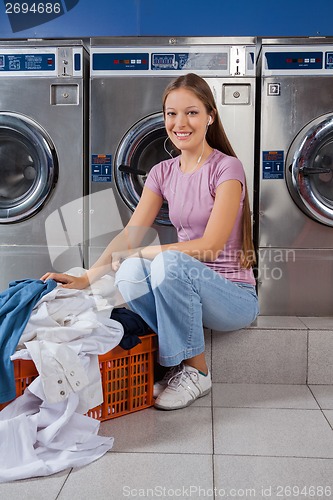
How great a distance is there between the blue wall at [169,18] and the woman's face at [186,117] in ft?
4.92

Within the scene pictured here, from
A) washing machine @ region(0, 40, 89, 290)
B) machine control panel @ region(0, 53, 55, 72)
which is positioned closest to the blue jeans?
washing machine @ region(0, 40, 89, 290)

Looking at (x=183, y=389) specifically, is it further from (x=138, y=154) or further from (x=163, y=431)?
(x=138, y=154)

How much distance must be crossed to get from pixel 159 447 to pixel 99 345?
0.35m

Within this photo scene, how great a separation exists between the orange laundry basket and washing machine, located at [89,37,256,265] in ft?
3.03

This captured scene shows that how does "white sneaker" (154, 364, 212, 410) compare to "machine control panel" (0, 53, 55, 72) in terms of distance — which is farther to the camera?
"machine control panel" (0, 53, 55, 72)

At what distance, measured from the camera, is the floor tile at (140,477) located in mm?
1286

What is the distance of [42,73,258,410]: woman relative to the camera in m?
1.83

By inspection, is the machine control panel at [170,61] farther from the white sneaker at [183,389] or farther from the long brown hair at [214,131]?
the white sneaker at [183,389]

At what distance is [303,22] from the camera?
3.27 meters

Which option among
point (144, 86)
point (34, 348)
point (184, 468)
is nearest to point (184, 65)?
point (144, 86)

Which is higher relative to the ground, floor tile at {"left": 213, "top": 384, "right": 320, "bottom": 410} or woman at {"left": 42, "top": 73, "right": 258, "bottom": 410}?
woman at {"left": 42, "top": 73, "right": 258, "bottom": 410}

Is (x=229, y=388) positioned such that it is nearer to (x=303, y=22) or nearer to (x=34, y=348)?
(x=34, y=348)

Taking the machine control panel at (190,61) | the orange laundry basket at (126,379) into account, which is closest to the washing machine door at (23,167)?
the machine control panel at (190,61)

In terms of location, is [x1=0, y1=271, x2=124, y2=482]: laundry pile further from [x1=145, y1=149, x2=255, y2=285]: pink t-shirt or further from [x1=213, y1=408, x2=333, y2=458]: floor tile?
[x1=145, y1=149, x2=255, y2=285]: pink t-shirt
